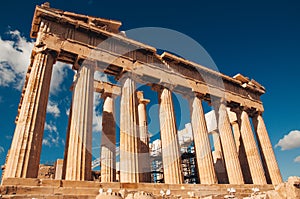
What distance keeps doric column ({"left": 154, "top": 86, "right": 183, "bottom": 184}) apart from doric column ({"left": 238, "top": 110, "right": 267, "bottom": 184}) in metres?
9.79

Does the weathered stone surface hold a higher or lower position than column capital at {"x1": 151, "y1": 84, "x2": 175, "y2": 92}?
lower

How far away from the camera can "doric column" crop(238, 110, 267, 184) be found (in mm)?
22938

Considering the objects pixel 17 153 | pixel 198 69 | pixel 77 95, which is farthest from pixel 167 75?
pixel 17 153

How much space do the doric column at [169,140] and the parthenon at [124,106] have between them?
7 centimetres

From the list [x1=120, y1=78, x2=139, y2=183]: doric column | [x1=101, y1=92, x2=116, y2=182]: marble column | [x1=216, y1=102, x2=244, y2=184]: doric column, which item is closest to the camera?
[x1=120, y1=78, x2=139, y2=183]: doric column

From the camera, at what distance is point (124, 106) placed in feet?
59.2

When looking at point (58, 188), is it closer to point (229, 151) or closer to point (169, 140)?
point (169, 140)

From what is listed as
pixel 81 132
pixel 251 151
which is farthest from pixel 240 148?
pixel 81 132

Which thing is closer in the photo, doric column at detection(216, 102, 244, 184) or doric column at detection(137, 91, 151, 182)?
doric column at detection(137, 91, 151, 182)

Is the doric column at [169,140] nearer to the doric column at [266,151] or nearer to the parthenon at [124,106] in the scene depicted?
the parthenon at [124,106]

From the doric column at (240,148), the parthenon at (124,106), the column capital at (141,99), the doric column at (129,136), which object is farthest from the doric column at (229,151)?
the doric column at (129,136)

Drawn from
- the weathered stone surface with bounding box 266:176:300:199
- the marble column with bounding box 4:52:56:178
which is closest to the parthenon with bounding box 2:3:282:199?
the marble column with bounding box 4:52:56:178

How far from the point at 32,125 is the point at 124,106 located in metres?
6.68

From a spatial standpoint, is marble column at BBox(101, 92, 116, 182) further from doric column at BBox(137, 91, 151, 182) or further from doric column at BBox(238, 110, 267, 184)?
doric column at BBox(238, 110, 267, 184)
